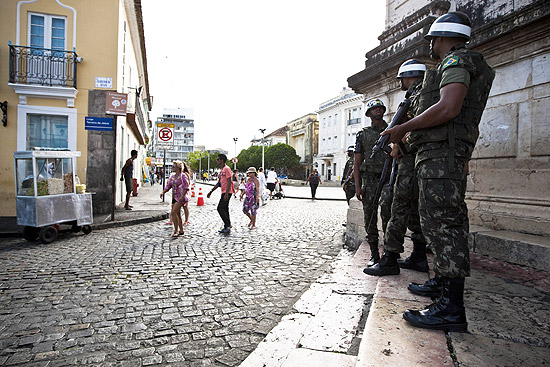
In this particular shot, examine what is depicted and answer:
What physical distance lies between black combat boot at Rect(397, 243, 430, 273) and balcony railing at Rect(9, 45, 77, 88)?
11378 mm

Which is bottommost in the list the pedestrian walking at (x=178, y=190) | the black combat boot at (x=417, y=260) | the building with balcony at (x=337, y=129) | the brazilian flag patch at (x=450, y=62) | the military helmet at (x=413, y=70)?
the black combat boot at (x=417, y=260)

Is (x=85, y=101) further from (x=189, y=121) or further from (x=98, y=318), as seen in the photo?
(x=189, y=121)

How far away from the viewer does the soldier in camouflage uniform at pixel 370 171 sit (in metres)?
4.05

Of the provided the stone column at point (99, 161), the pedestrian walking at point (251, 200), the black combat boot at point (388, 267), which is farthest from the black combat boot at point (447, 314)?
the stone column at point (99, 161)

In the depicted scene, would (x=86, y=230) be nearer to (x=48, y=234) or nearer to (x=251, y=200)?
(x=48, y=234)

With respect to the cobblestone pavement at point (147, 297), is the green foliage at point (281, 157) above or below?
above

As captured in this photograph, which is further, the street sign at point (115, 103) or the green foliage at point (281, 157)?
the green foliage at point (281, 157)

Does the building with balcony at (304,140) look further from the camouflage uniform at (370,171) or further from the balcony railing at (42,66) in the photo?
the camouflage uniform at (370,171)

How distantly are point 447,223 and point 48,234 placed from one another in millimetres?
7270

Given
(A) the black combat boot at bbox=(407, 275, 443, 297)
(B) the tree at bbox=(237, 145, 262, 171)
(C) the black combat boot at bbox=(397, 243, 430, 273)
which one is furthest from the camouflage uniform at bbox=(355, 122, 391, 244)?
(B) the tree at bbox=(237, 145, 262, 171)

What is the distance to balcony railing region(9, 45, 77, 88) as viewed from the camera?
10508 mm

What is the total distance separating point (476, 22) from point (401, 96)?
1.51 metres

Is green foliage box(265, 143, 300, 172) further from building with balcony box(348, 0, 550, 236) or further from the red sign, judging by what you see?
building with balcony box(348, 0, 550, 236)

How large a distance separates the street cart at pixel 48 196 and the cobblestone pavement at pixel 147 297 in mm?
454
